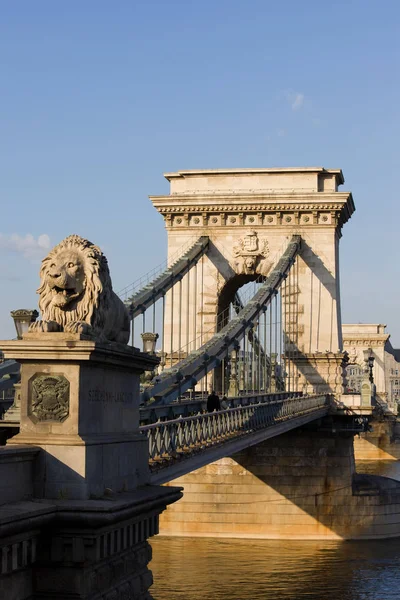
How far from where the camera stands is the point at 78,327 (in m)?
12.4

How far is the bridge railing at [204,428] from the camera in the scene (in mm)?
16906

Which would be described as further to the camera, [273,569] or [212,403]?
[273,569]

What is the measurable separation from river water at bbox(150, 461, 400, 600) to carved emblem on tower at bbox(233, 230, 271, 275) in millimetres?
12436

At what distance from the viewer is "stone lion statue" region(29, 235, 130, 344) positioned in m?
12.8

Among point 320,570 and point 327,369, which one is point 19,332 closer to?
point 320,570

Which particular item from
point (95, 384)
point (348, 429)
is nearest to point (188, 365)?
point (95, 384)

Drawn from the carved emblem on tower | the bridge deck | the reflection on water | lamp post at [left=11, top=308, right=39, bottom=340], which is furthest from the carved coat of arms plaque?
the carved emblem on tower

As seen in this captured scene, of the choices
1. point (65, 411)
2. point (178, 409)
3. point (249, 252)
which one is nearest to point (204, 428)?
point (178, 409)

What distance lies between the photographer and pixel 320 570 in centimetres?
3500

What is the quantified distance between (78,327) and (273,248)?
117 feet

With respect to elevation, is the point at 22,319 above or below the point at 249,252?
below

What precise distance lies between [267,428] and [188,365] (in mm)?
2528

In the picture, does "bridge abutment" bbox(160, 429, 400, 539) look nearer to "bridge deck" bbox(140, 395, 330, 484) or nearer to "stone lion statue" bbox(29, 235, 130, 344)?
"bridge deck" bbox(140, 395, 330, 484)

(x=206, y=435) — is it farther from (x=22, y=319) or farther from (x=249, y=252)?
(x=249, y=252)
